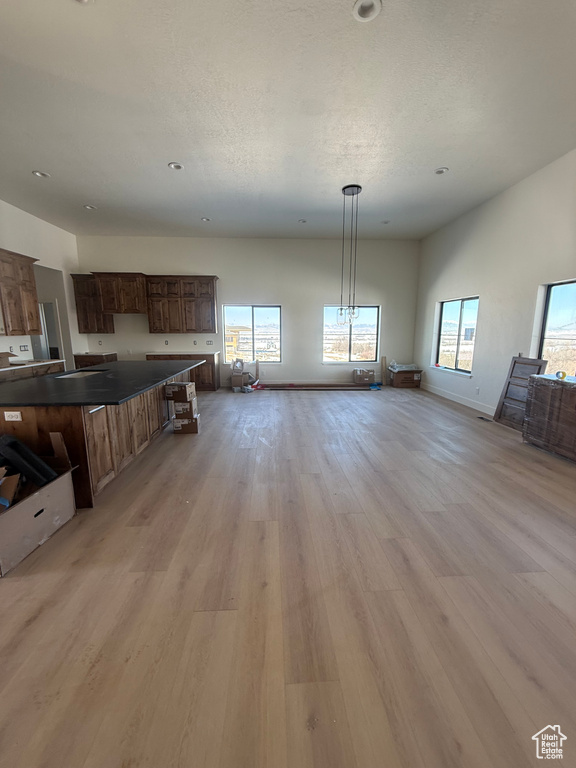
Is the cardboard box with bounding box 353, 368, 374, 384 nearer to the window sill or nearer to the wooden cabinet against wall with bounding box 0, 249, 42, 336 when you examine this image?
the window sill

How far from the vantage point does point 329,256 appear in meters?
6.94

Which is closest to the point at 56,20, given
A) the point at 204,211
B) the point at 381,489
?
the point at 204,211

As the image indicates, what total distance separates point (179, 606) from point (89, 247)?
7.75 metres

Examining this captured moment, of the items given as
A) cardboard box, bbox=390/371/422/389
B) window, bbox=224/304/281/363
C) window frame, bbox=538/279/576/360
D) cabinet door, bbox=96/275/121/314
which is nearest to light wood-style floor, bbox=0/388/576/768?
window frame, bbox=538/279/576/360

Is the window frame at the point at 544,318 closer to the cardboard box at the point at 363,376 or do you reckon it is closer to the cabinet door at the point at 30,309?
the cardboard box at the point at 363,376

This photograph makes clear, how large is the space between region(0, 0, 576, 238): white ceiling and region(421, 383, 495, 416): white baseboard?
332 cm

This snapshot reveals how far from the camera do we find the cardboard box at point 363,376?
280 inches

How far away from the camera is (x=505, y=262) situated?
4.50 meters

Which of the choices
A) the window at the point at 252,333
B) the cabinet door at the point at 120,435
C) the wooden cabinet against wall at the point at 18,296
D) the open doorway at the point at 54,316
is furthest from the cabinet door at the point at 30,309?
the cabinet door at the point at 120,435

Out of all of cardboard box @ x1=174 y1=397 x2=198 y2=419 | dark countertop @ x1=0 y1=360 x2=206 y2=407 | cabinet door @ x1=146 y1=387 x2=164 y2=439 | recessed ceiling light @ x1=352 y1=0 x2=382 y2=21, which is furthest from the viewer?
cardboard box @ x1=174 y1=397 x2=198 y2=419

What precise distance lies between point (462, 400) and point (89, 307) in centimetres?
803

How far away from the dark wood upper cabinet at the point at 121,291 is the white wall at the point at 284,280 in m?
0.44

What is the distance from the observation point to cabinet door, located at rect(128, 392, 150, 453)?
3.14 metres
